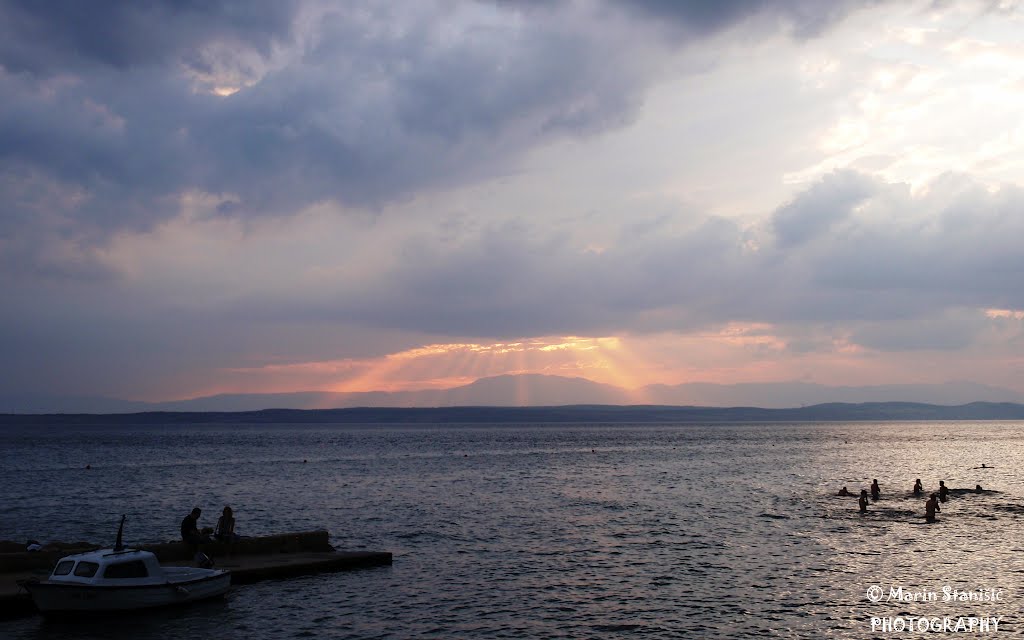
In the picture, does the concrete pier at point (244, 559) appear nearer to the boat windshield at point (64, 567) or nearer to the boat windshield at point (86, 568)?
the boat windshield at point (64, 567)

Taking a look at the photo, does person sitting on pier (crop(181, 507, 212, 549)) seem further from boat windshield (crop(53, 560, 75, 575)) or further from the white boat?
boat windshield (crop(53, 560, 75, 575))

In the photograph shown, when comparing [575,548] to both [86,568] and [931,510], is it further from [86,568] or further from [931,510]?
[931,510]

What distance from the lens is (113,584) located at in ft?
89.0

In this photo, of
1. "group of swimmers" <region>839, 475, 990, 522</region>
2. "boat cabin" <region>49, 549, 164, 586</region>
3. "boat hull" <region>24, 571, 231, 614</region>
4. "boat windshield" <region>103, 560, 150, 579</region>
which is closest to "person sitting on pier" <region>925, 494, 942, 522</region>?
"group of swimmers" <region>839, 475, 990, 522</region>

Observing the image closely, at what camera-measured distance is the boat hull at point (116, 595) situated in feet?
86.5

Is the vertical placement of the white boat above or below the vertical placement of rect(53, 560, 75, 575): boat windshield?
below

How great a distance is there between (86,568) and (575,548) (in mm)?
24639

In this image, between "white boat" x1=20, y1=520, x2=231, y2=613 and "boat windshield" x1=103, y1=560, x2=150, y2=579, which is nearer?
"white boat" x1=20, y1=520, x2=231, y2=613

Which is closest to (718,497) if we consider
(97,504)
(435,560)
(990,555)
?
(990,555)

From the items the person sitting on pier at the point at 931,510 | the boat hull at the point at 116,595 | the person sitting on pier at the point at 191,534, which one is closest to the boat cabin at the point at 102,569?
the boat hull at the point at 116,595

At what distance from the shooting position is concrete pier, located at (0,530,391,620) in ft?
94.3

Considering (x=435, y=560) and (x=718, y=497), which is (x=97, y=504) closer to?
(x=435, y=560)

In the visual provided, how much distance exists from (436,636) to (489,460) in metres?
104

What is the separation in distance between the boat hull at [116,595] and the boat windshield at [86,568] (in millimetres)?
599
